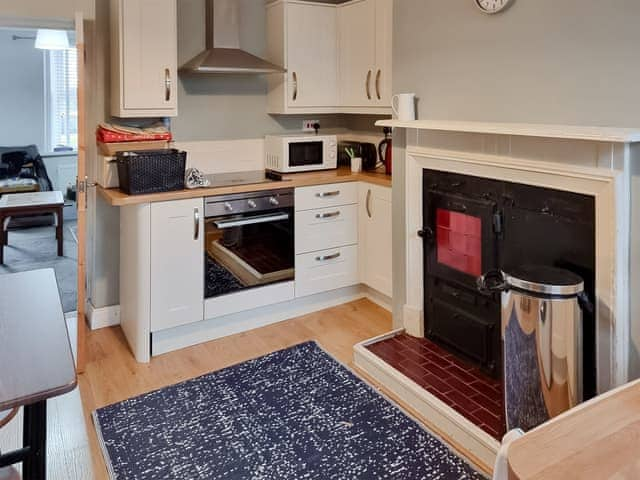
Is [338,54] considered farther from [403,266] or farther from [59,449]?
[59,449]

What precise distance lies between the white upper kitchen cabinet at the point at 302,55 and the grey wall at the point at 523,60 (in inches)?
37.1

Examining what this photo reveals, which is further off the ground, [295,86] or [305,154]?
[295,86]

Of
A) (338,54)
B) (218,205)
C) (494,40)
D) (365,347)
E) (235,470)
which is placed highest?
(338,54)

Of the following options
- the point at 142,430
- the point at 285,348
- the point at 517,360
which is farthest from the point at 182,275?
the point at 517,360

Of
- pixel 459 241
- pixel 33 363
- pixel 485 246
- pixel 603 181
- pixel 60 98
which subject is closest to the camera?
pixel 33 363

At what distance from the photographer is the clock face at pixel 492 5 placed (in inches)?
93.5

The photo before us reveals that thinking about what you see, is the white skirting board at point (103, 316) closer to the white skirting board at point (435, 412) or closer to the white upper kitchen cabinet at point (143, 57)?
the white upper kitchen cabinet at point (143, 57)

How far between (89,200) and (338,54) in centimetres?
204

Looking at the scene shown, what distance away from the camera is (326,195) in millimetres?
3656

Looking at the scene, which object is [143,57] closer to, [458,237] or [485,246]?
[458,237]

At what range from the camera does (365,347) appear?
3012 mm

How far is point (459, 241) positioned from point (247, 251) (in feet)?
4.38

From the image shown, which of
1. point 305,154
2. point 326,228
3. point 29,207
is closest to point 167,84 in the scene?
point 305,154

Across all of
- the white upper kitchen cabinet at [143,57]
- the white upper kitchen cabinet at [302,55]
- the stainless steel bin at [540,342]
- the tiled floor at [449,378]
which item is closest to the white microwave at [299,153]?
the white upper kitchen cabinet at [302,55]
